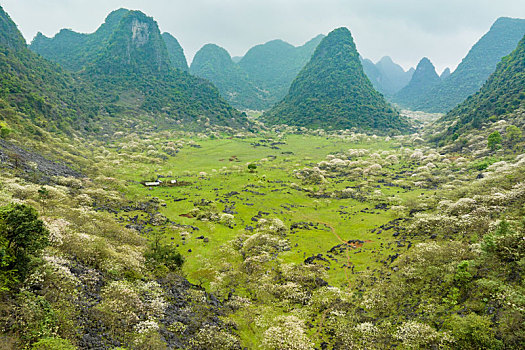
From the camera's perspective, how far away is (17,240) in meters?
20.9

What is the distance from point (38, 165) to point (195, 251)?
4250 centimetres

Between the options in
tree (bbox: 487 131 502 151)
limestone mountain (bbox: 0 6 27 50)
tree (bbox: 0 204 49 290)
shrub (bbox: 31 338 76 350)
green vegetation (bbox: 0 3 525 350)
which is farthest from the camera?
limestone mountain (bbox: 0 6 27 50)

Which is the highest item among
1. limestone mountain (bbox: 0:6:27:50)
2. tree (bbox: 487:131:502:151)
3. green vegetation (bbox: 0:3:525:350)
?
limestone mountain (bbox: 0:6:27:50)

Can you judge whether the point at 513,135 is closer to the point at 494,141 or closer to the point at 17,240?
the point at 494,141

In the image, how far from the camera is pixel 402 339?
23.6 m

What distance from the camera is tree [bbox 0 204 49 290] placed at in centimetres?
1960

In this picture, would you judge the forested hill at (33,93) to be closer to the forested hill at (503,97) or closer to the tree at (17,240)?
the tree at (17,240)

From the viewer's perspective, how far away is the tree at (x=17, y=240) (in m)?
19.6

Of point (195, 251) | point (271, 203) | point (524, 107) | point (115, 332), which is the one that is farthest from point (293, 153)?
point (115, 332)

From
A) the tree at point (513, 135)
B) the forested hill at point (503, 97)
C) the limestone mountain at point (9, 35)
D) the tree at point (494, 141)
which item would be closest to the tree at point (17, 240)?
the tree at point (494, 141)

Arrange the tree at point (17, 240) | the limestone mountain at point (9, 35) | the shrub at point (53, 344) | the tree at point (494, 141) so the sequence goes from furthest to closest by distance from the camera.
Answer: the limestone mountain at point (9, 35) → the tree at point (494, 141) → the tree at point (17, 240) → the shrub at point (53, 344)

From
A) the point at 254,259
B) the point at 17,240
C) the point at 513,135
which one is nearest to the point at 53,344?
the point at 17,240

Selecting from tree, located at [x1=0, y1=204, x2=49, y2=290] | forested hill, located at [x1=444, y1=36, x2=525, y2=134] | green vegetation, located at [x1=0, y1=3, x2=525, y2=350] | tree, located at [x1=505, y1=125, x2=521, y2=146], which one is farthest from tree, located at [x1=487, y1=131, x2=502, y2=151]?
tree, located at [x1=0, y1=204, x2=49, y2=290]

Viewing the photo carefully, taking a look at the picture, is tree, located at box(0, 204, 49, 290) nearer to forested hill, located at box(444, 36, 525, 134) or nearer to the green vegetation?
the green vegetation
